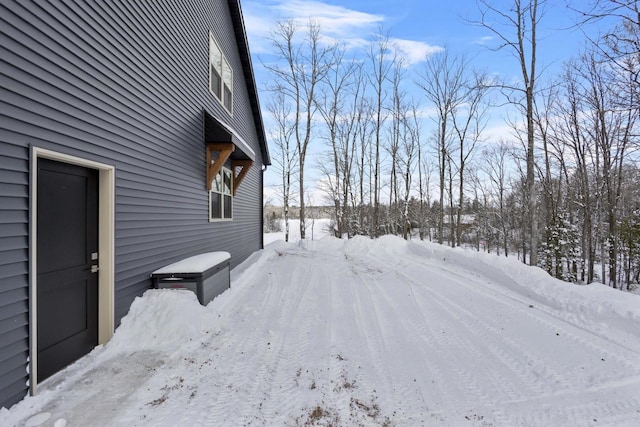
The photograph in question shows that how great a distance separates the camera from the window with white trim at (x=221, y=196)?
7691 millimetres

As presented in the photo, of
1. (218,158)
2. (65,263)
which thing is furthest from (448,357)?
(218,158)

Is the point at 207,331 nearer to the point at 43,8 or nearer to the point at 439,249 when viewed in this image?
the point at 43,8

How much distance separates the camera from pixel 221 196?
8.30 metres

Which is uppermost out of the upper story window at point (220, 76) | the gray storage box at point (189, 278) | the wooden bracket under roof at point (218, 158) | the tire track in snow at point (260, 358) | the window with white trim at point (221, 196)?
the upper story window at point (220, 76)

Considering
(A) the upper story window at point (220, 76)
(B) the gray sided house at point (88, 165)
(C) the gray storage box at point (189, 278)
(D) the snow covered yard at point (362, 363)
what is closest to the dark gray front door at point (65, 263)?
(B) the gray sided house at point (88, 165)

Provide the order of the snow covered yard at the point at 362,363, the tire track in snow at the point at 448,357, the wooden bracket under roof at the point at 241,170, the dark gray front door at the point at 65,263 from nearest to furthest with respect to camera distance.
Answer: the snow covered yard at the point at 362,363
the tire track in snow at the point at 448,357
the dark gray front door at the point at 65,263
the wooden bracket under roof at the point at 241,170

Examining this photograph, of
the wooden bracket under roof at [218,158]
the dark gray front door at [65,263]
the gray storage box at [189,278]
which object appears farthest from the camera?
the wooden bracket under roof at [218,158]

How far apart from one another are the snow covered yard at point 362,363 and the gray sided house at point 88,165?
0.51m

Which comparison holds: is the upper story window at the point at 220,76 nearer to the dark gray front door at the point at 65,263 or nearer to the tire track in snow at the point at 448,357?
the dark gray front door at the point at 65,263

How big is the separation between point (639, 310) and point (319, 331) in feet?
14.7

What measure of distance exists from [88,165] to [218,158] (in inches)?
143

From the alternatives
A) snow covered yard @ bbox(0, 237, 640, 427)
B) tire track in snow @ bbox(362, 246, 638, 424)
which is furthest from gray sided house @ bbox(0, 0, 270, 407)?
tire track in snow @ bbox(362, 246, 638, 424)

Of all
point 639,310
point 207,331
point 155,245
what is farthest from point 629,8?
point 155,245

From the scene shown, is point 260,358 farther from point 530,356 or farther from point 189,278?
point 530,356
